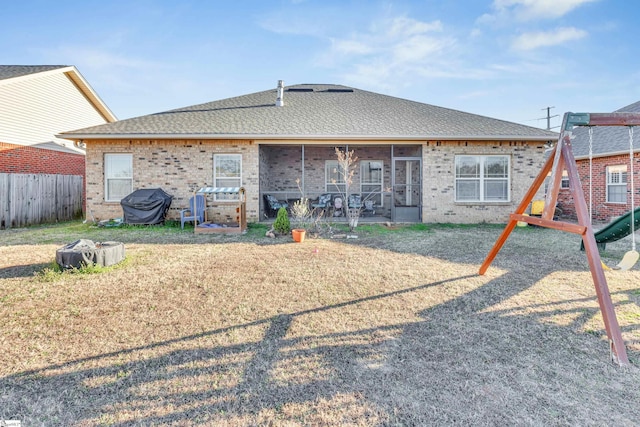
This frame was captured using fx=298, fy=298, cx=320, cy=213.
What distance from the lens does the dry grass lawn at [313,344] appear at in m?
1.95

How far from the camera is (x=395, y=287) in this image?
14.2 feet

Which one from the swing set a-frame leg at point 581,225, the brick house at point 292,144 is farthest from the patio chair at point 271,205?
the swing set a-frame leg at point 581,225

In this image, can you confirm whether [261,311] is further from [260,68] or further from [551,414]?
[260,68]

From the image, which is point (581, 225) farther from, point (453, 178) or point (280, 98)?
point (280, 98)

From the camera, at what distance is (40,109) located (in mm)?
12867

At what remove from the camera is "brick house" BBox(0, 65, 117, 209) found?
11.5 metres

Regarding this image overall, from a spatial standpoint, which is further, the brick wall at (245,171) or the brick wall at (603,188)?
the brick wall at (603,188)

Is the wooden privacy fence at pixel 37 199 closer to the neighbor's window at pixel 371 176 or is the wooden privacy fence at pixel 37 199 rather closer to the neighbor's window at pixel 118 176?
the neighbor's window at pixel 118 176

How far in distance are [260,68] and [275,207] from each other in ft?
27.9

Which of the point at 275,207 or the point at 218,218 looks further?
the point at 275,207

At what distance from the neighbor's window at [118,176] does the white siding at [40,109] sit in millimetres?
4458

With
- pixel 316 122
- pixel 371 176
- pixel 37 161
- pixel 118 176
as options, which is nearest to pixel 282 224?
pixel 316 122

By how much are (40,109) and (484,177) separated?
60.6 ft

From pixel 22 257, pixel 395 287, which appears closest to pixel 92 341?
pixel 395 287
